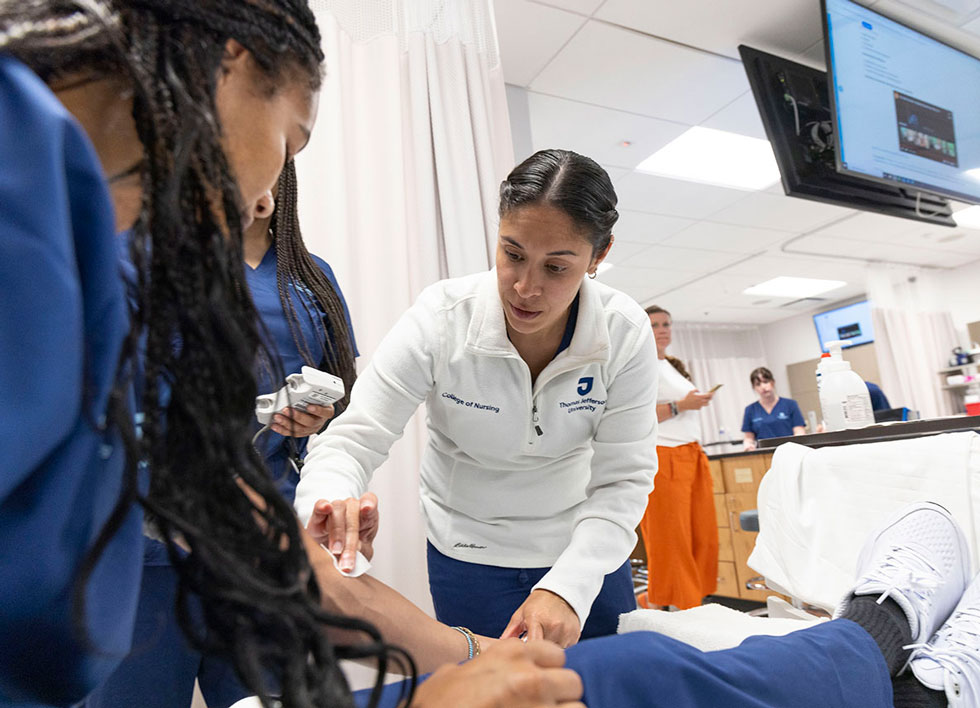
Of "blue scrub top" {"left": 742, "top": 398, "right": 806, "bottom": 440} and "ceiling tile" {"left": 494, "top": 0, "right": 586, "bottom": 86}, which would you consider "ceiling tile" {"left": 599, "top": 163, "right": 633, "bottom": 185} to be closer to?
"ceiling tile" {"left": 494, "top": 0, "right": 586, "bottom": 86}

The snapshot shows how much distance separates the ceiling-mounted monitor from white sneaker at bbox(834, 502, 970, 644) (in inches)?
63.8

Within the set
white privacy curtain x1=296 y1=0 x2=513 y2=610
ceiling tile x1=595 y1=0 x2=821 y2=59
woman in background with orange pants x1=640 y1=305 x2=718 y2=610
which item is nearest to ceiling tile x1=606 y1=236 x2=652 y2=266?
ceiling tile x1=595 y1=0 x2=821 y2=59

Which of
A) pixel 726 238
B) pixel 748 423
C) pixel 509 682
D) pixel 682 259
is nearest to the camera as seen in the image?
pixel 509 682

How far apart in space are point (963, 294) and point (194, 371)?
792 cm

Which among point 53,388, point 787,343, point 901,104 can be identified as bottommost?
point 53,388

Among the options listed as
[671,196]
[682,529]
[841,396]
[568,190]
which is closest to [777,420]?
[671,196]

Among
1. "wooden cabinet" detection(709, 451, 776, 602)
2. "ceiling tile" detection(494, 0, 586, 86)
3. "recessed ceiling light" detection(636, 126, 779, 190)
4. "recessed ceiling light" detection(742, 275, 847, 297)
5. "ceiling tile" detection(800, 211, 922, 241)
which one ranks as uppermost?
"ceiling tile" detection(494, 0, 586, 86)

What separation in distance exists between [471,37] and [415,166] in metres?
0.51

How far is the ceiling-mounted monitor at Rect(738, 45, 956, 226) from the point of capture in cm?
246

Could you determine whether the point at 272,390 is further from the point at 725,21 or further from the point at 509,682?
the point at 725,21

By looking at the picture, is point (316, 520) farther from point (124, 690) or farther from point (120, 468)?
point (120, 468)

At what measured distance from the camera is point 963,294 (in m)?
6.51

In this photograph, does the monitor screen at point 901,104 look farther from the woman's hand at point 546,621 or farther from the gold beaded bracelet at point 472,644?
the gold beaded bracelet at point 472,644

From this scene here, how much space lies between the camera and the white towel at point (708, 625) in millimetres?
939
